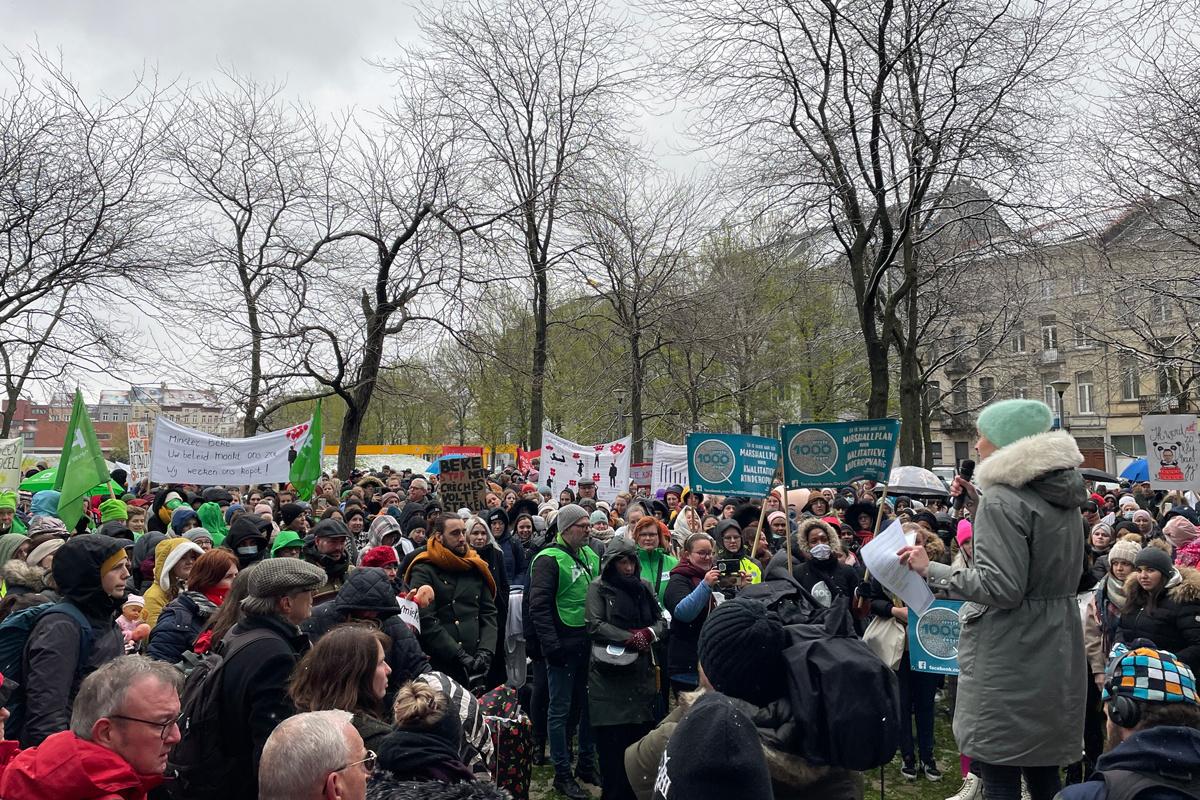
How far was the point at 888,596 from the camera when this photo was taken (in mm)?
7223

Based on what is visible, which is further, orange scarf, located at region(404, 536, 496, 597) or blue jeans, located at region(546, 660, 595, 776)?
blue jeans, located at region(546, 660, 595, 776)

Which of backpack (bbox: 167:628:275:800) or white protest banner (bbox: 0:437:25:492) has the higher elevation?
white protest banner (bbox: 0:437:25:492)

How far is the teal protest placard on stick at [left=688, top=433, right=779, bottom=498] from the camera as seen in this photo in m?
10.2

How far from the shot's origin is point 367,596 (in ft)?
15.0

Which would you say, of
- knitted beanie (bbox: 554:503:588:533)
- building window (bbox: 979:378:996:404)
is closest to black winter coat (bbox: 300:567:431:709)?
knitted beanie (bbox: 554:503:588:533)

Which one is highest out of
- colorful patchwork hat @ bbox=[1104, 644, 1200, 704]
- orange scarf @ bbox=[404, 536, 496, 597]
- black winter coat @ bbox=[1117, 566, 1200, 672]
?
orange scarf @ bbox=[404, 536, 496, 597]

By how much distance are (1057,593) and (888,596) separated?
348 centimetres

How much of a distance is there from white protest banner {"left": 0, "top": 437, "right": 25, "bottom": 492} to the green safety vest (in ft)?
30.4

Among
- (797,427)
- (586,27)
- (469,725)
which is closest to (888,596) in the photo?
(797,427)

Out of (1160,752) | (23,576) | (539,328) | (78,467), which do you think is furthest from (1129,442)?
(23,576)

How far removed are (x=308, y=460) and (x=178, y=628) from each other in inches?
365

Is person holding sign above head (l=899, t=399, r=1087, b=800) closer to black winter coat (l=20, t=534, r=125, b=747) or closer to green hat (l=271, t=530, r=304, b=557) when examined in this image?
black winter coat (l=20, t=534, r=125, b=747)

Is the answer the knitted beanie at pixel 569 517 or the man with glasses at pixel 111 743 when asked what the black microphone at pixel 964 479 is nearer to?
the knitted beanie at pixel 569 517

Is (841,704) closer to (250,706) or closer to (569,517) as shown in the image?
(250,706)
